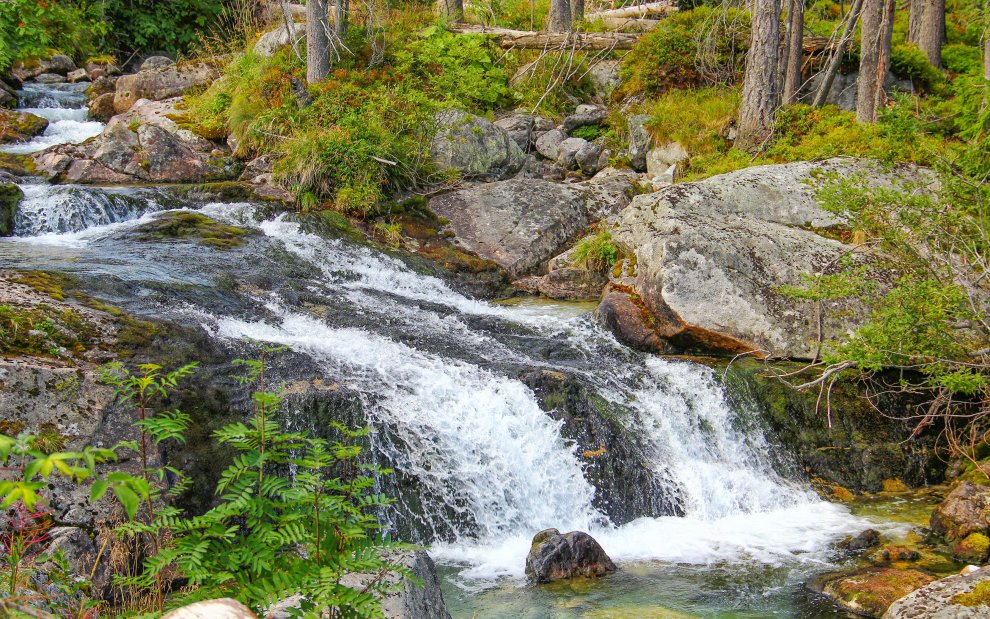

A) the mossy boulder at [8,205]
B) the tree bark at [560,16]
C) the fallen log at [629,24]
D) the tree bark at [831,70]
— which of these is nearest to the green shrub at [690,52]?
the fallen log at [629,24]

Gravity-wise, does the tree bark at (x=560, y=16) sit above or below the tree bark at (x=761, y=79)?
above

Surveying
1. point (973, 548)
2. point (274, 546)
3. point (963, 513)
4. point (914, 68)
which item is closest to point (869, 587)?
point (973, 548)

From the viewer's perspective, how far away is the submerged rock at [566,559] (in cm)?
557

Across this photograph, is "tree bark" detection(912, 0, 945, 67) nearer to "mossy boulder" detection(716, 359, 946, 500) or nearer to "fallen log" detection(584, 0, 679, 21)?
"fallen log" detection(584, 0, 679, 21)

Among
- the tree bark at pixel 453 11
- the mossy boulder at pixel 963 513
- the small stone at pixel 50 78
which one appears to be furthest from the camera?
the small stone at pixel 50 78

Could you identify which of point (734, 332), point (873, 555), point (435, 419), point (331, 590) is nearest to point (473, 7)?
point (734, 332)

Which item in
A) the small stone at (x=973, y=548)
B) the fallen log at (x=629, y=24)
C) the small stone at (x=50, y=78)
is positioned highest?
the fallen log at (x=629, y=24)

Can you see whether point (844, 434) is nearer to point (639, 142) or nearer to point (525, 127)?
point (639, 142)

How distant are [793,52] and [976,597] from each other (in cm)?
1223

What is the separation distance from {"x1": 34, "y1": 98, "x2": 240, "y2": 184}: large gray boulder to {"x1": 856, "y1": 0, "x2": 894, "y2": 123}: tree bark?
465 inches

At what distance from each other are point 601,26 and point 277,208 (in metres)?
10.7

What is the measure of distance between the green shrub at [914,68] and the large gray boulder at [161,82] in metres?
15.6

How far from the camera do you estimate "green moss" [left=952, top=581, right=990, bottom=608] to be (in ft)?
→ 13.7

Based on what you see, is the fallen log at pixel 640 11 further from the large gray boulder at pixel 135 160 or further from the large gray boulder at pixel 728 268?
the large gray boulder at pixel 135 160
